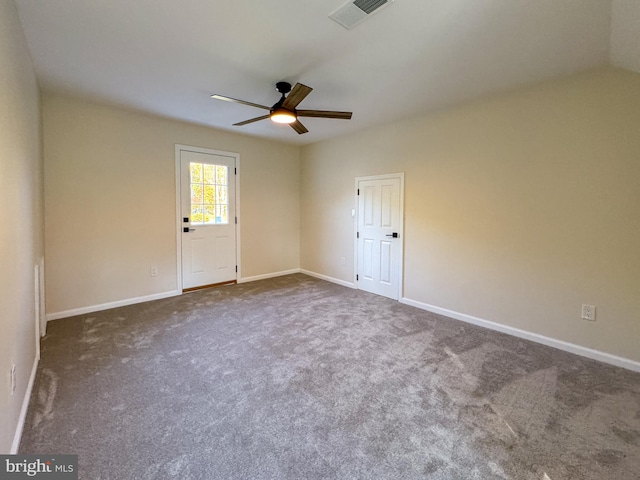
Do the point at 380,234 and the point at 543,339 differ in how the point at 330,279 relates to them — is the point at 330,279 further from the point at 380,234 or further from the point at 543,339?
the point at 543,339

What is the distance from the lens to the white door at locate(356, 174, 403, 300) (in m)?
4.17

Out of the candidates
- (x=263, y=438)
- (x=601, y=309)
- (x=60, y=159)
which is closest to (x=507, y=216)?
(x=601, y=309)

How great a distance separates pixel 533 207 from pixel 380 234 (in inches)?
77.3

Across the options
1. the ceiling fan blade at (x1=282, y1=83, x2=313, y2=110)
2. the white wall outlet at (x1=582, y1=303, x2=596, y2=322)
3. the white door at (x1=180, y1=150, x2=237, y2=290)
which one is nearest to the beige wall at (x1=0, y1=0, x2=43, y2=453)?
the ceiling fan blade at (x1=282, y1=83, x2=313, y2=110)

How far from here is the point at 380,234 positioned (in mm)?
4418

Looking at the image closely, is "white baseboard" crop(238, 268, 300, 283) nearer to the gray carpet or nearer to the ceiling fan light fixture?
the gray carpet

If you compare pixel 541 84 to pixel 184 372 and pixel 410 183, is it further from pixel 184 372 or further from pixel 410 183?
pixel 184 372

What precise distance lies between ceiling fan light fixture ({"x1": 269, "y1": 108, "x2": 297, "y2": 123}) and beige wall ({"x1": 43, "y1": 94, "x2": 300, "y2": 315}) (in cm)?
217

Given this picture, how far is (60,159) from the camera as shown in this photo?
11.0 ft

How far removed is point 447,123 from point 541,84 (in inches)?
37.3

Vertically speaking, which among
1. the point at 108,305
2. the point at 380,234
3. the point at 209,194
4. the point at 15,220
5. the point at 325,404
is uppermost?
the point at 209,194

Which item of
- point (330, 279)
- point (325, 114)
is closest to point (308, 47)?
point (325, 114)

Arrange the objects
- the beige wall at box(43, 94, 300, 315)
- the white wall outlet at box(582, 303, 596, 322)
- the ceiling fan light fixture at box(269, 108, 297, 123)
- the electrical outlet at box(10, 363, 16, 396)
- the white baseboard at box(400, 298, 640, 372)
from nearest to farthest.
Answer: the electrical outlet at box(10, 363, 16, 396) < the white baseboard at box(400, 298, 640, 372) < the white wall outlet at box(582, 303, 596, 322) < the ceiling fan light fixture at box(269, 108, 297, 123) < the beige wall at box(43, 94, 300, 315)

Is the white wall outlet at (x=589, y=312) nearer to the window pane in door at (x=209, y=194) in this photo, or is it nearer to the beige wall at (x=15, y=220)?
the beige wall at (x=15, y=220)
